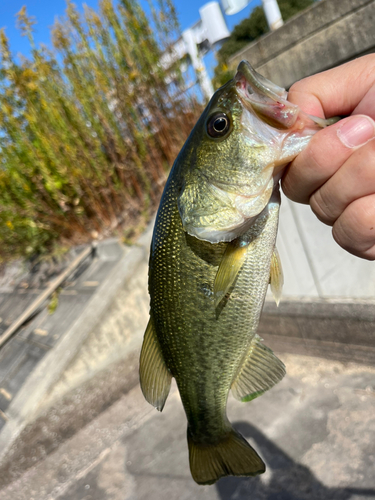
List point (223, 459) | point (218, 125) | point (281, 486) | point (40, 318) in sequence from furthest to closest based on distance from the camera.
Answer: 1. point (40, 318)
2. point (281, 486)
3. point (223, 459)
4. point (218, 125)

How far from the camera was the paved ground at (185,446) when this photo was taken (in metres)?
2.78

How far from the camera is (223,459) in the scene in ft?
5.30

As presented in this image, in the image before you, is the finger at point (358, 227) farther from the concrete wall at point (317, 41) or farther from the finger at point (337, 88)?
the concrete wall at point (317, 41)

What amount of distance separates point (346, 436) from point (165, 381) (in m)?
2.17

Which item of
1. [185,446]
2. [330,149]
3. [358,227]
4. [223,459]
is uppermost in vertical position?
[330,149]

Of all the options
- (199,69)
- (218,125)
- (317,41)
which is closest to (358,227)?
(218,125)

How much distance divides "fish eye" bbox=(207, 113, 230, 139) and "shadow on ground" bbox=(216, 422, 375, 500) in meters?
2.64

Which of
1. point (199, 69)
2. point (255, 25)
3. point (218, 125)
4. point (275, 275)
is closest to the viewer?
point (218, 125)

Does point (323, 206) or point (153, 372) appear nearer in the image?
point (323, 206)

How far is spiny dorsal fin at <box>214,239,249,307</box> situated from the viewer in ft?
4.23

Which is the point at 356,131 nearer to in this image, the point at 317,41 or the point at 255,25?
the point at 317,41

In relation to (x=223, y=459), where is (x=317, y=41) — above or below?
above

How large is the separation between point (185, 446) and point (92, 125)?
4.55 metres

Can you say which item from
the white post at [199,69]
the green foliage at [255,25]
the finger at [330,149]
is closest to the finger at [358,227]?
the finger at [330,149]
